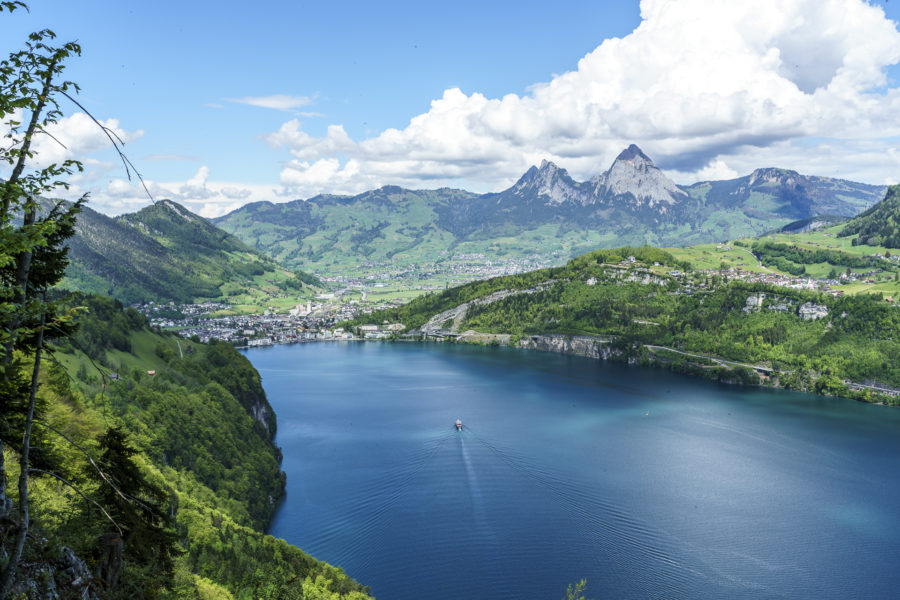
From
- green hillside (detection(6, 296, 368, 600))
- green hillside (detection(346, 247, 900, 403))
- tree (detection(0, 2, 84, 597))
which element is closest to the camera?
tree (detection(0, 2, 84, 597))

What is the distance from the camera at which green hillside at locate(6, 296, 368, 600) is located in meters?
11.8

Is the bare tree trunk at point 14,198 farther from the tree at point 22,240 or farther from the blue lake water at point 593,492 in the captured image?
the blue lake water at point 593,492

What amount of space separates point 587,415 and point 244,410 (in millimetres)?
43774

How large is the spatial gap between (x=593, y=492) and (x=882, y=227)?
19006 cm

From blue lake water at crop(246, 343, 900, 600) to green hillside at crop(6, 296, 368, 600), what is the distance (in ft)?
16.9

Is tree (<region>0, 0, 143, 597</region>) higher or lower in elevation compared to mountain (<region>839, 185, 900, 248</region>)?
lower

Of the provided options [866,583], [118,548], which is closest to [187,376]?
[118,548]

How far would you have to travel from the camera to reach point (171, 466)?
3681cm

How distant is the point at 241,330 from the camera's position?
152 meters

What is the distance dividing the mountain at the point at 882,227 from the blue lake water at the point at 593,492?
398 feet

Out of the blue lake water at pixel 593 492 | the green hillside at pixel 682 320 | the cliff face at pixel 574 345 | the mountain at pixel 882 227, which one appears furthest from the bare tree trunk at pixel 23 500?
the mountain at pixel 882 227

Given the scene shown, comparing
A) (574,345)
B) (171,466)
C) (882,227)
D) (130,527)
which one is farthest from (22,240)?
(882,227)

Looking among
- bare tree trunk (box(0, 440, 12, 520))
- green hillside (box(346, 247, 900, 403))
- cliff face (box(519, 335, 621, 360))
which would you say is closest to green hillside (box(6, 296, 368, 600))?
bare tree trunk (box(0, 440, 12, 520))

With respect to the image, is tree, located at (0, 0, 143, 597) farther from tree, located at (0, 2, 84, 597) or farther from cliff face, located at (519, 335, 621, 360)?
cliff face, located at (519, 335, 621, 360)
